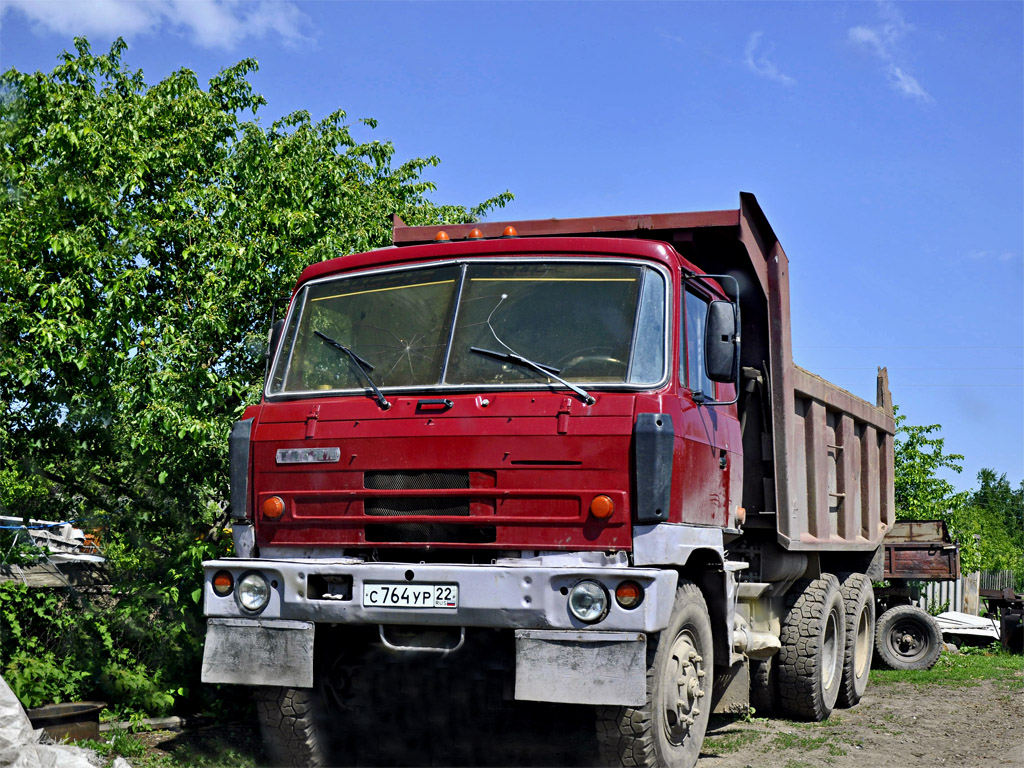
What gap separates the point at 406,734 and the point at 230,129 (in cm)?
627

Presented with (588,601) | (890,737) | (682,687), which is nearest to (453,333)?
(588,601)

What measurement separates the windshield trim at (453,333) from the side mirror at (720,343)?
248 mm

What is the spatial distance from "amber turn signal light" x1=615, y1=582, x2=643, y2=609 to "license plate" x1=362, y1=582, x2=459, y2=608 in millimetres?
745

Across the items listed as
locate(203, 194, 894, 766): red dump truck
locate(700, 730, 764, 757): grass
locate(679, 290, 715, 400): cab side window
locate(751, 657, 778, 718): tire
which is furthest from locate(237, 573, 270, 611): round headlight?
locate(751, 657, 778, 718): tire

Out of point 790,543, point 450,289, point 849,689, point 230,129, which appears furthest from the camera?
point 230,129

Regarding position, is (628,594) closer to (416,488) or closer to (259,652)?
A: (416,488)

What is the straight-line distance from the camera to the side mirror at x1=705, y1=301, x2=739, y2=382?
5.79 m

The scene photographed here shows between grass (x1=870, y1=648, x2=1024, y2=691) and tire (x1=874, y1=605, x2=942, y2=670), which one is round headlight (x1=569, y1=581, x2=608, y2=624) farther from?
tire (x1=874, y1=605, x2=942, y2=670)

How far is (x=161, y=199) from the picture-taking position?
970 cm

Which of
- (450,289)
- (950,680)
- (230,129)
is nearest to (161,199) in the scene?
(230,129)

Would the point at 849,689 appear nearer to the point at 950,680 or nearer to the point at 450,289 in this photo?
the point at 950,680

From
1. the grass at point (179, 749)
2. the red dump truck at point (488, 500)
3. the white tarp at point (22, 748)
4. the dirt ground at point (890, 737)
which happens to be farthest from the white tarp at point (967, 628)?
the white tarp at point (22, 748)

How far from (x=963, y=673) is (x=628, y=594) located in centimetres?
889

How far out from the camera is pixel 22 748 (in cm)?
500
